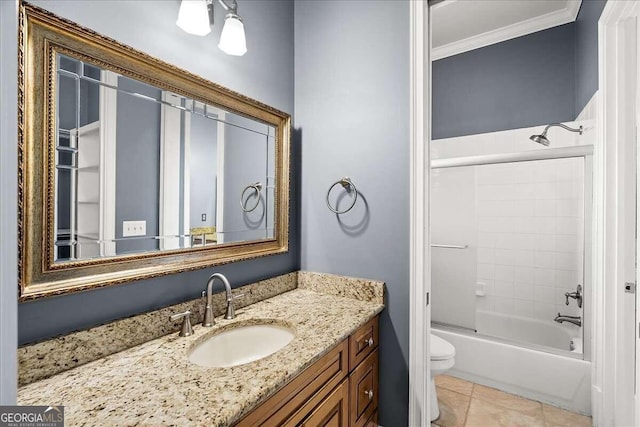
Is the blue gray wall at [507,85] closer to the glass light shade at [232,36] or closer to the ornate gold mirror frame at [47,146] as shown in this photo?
the glass light shade at [232,36]

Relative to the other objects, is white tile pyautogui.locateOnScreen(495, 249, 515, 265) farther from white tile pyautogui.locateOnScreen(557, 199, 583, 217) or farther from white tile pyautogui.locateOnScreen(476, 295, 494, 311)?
white tile pyautogui.locateOnScreen(557, 199, 583, 217)

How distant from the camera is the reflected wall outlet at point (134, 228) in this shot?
1.08 m

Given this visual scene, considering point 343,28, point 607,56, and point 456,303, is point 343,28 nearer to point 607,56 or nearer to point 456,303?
point 607,56

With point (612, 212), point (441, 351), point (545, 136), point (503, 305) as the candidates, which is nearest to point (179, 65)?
point (441, 351)

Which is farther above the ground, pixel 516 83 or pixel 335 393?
pixel 516 83

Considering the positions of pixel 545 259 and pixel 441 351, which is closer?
pixel 441 351

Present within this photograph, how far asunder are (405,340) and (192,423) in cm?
113

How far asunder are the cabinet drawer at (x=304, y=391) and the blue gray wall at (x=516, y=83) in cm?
233

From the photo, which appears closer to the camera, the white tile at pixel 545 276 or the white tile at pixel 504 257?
the white tile at pixel 545 276

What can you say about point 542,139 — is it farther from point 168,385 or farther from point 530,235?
point 168,385

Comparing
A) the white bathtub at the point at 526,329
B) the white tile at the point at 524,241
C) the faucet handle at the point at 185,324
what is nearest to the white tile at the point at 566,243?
the white tile at the point at 524,241

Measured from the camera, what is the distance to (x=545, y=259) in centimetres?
265

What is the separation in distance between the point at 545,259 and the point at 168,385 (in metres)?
2.96

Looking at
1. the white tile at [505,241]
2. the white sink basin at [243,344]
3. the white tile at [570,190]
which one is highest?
the white tile at [570,190]
